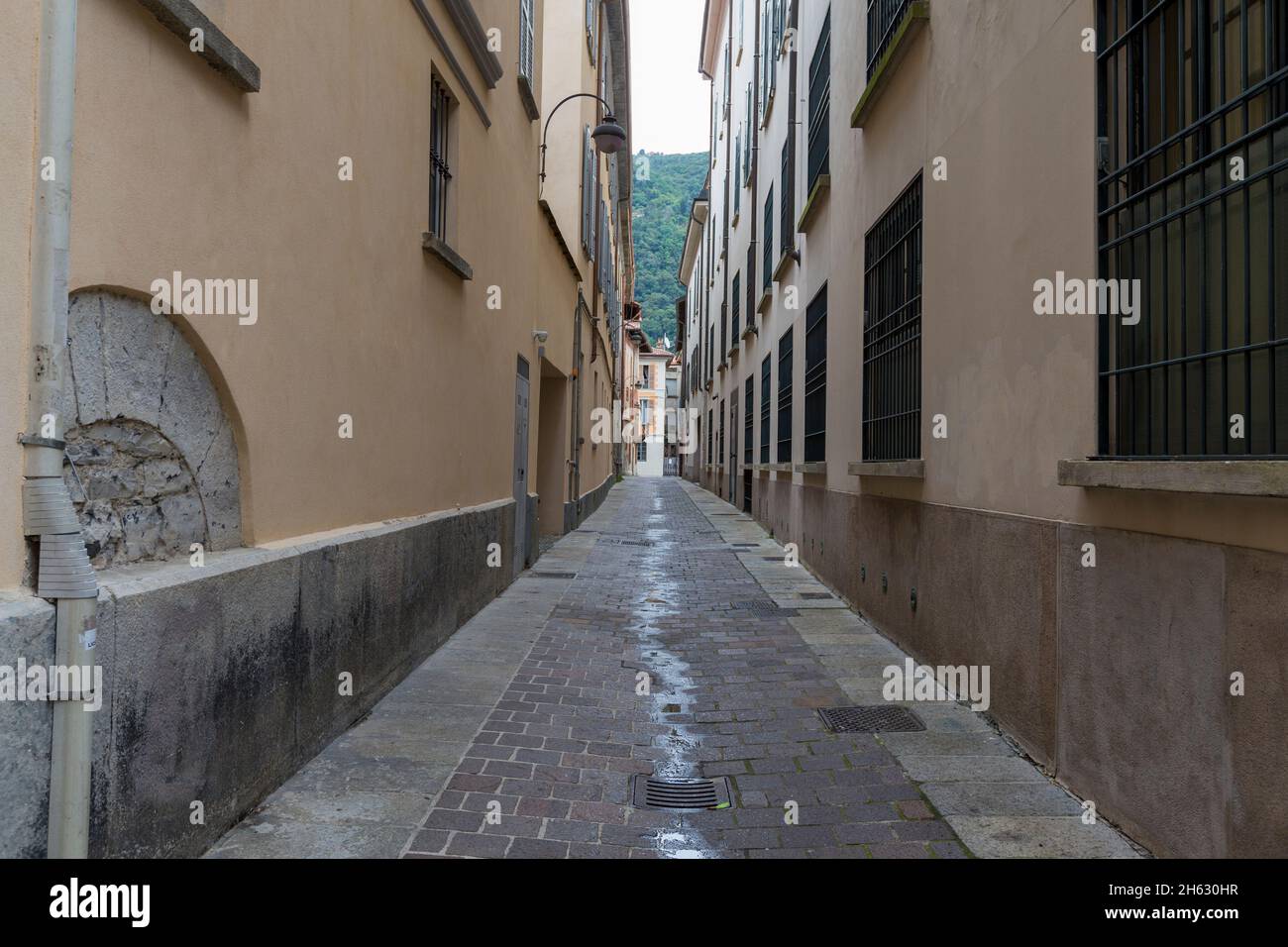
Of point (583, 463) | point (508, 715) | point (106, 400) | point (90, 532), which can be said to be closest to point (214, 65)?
point (106, 400)

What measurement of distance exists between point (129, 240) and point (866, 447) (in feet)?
21.5

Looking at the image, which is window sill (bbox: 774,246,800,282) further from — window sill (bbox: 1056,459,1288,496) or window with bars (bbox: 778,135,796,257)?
window sill (bbox: 1056,459,1288,496)

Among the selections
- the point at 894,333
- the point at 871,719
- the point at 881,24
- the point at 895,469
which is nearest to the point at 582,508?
the point at 894,333

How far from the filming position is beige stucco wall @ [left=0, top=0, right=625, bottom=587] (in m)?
2.55

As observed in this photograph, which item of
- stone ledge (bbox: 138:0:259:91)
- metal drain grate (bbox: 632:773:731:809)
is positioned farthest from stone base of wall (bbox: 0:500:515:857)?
stone ledge (bbox: 138:0:259:91)

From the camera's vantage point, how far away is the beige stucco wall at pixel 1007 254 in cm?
379

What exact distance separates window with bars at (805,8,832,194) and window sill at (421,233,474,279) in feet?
17.6

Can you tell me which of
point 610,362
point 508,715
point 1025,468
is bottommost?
point 508,715

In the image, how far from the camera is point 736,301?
2364cm

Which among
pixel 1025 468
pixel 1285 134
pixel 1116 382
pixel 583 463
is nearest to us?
pixel 1285 134

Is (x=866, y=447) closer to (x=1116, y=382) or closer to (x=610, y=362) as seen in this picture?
(x=1116, y=382)

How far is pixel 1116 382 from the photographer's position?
3.66m

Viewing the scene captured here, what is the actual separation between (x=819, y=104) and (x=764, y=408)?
23.2ft

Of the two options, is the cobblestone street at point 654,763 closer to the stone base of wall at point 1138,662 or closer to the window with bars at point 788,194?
the stone base of wall at point 1138,662
